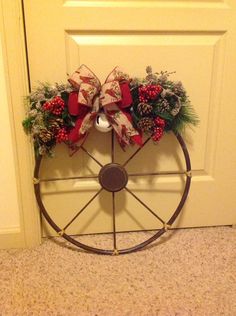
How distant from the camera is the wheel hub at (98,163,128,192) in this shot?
1099mm

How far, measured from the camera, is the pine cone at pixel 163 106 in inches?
39.4

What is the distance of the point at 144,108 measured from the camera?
3.27 feet

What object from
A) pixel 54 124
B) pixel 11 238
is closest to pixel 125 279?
pixel 11 238

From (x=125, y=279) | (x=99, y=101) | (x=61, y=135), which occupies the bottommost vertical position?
(x=125, y=279)

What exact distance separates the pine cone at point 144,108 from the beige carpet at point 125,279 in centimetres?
53

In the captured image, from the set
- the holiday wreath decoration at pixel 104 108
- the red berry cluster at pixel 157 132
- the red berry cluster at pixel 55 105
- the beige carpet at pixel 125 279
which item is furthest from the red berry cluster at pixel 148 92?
the beige carpet at pixel 125 279

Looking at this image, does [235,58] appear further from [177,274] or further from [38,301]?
[38,301]

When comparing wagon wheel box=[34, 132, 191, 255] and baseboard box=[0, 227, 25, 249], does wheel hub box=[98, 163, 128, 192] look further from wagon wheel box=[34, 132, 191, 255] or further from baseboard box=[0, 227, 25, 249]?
baseboard box=[0, 227, 25, 249]

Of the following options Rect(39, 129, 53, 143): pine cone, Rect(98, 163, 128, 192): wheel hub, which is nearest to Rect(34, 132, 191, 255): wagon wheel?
Rect(98, 163, 128, 192): wheel hub

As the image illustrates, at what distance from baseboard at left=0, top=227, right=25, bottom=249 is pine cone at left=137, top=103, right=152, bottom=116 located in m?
0.64

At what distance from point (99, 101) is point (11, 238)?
0.62m

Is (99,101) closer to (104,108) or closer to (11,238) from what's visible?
(104,108)

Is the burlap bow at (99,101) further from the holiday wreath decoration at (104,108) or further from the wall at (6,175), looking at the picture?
the wall at (6,175)

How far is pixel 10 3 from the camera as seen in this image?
0.95 meters
